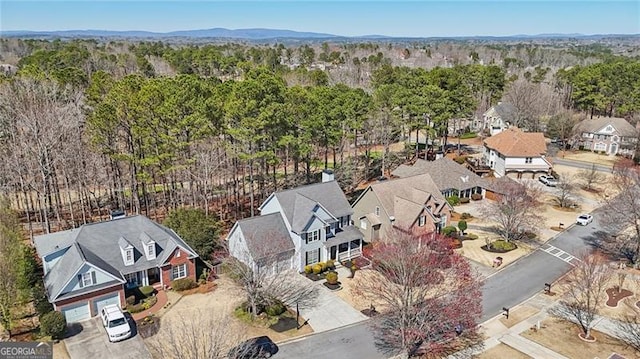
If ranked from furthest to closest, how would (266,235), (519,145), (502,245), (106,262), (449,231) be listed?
(519,145) → (449,231) → (502,245) → (266,235) → (106,262)

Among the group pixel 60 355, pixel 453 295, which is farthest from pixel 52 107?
pixel 453 295

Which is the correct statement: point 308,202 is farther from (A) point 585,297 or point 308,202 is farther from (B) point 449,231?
(A) point 585,297

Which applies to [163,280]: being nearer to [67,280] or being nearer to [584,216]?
[67,280]

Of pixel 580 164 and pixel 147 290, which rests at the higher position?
pixel 580 164

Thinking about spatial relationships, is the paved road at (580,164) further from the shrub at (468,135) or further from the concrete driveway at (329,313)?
the concrete driveway at (329,313)

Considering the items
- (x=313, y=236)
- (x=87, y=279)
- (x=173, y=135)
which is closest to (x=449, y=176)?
(x=313, y=236)

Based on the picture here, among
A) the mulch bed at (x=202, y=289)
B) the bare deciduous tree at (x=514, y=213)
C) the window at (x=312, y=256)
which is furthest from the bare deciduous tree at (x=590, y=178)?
the mulch bed at (x=202, y=289)
